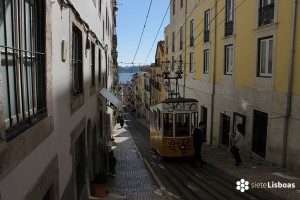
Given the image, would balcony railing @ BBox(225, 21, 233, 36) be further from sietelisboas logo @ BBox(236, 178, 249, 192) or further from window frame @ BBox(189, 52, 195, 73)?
sietelisboas logo @ BBox(236, 178, 249, 192)

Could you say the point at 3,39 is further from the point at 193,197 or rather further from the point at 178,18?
the point at 178,18

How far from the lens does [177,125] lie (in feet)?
44.0

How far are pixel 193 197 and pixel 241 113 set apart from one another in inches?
283

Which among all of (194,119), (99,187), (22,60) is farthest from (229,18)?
(22,60)

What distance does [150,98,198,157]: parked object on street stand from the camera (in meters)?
13.2

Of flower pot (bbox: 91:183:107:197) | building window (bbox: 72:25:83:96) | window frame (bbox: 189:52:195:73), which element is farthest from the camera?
window frame (bbox: 189:52:195:73)

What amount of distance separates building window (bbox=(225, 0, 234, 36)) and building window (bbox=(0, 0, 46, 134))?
14070 mm

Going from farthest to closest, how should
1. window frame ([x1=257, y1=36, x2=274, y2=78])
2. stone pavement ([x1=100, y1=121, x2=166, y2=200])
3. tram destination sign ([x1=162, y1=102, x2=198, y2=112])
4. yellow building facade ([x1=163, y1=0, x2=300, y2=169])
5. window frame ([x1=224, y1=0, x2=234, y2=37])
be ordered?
window frame ([x1=224, y1=0, x2=234, y2=37]) → tram destination sign ([x1=162, y1=102, x2=198, y2=112]) → window frame ([x1=257, y1=36, x2=274, y2=78]) → yellow building facade ([x1=163, y1=0, x2=300, y2=169]) → stone pavement ([x1=100, y1=121, x2=166, y2=200])

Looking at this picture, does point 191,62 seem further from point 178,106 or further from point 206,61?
point 178,106

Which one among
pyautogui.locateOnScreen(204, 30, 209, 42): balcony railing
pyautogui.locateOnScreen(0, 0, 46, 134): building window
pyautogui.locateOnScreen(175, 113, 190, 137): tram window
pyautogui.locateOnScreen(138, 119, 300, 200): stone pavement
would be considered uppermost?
pyautogui.locateOnScreen(204, 30, 209, 42): balcony railing

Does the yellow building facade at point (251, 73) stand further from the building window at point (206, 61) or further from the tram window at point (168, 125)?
the tram window at point (168, 125)

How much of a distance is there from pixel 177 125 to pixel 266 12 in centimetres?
559

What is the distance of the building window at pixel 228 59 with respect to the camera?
17.0 meters

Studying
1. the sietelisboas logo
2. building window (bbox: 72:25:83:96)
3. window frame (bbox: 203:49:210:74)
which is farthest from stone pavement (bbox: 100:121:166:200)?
window frame (bbox: 203:49:210:74)
